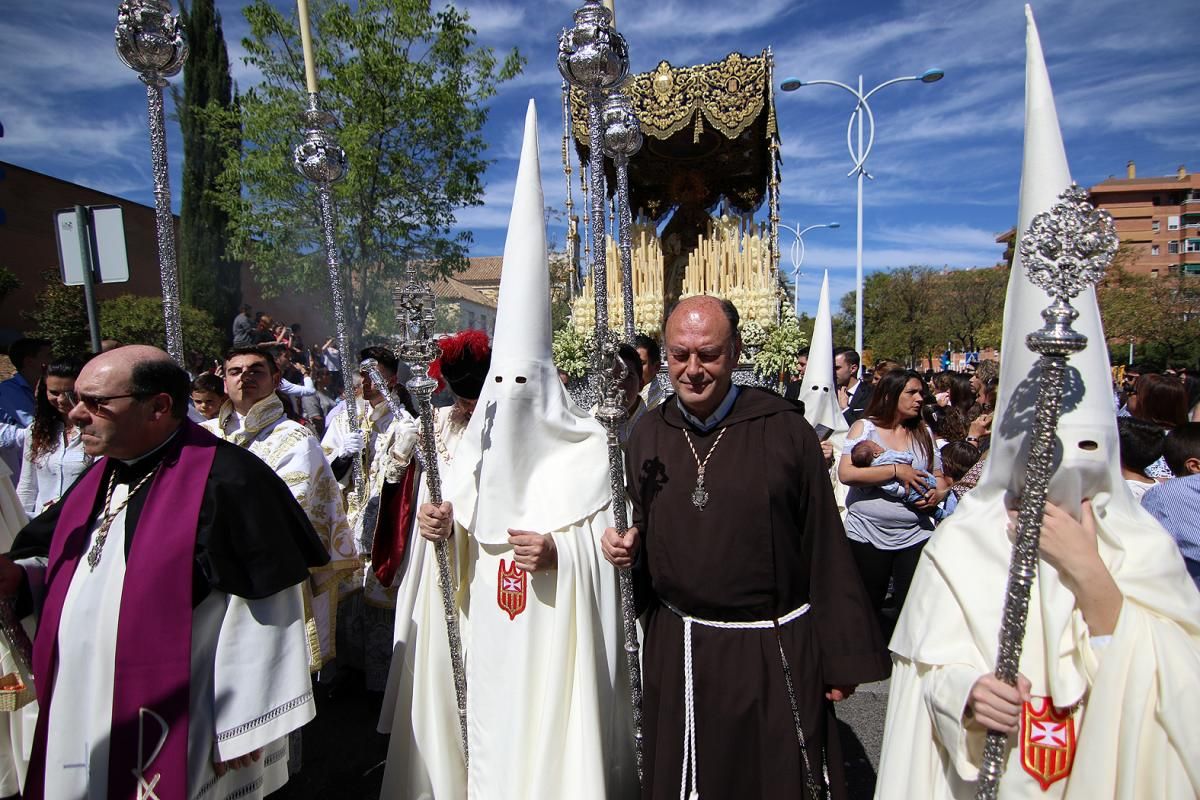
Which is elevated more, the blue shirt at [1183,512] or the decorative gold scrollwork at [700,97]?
the decorative gold scrollwork at [700,97]

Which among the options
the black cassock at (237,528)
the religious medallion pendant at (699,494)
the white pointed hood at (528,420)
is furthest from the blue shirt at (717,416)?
the black cassock at (237,528)

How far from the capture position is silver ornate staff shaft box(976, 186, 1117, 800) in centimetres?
137

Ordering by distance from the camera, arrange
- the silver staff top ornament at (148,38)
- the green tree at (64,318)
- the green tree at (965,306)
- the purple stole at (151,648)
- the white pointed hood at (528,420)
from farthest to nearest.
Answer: the green tree at (965,306), the green tree at (64,318), the silver staff top ornament at (148,38), the white pointed hood at (528,420), the purple stole at (151,648)

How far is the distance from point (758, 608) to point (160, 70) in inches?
127

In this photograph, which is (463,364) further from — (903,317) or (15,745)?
(903,317)

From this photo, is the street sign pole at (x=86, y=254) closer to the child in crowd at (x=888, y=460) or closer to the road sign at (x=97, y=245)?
the road sign at (x=97, y=245)

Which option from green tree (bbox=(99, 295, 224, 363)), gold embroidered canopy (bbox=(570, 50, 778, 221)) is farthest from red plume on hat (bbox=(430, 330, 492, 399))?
green tree (bbox=(99, 295, 224, 363))

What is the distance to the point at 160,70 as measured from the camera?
2.87m

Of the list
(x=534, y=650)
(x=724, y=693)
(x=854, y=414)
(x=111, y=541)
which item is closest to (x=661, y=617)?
(x=724, y=693)

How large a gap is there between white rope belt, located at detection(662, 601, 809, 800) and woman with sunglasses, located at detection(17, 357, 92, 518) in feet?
12.5

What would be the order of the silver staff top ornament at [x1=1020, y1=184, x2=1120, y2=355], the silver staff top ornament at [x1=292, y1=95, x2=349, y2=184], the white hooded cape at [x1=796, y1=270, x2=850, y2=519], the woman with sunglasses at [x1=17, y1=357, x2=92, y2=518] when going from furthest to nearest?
1. the white hooded cape at [x1=796, y1=270, x2=850, y2=519]
2. the woman with sunglasses at [x1=17, y1=357, x2=92, y2=518]
3. the silver staff top ornament at [x1=292, y1=95, x2=349, y2=184]
4. the silver staff top ornament at [x1=1020, y1=184, x2=1120, y2=355]

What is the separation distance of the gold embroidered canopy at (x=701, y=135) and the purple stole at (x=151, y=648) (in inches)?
376

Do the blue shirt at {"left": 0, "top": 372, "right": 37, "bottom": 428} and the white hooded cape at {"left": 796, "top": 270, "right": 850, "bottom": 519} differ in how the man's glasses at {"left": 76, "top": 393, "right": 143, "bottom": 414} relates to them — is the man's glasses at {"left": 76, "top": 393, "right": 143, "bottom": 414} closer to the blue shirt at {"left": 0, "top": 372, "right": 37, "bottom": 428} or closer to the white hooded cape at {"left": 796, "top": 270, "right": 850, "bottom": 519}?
the blue shirt at {"left": 0, "top": 372, "right": 37, "bottom": 428}

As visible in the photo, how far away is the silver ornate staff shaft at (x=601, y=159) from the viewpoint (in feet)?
7.66
